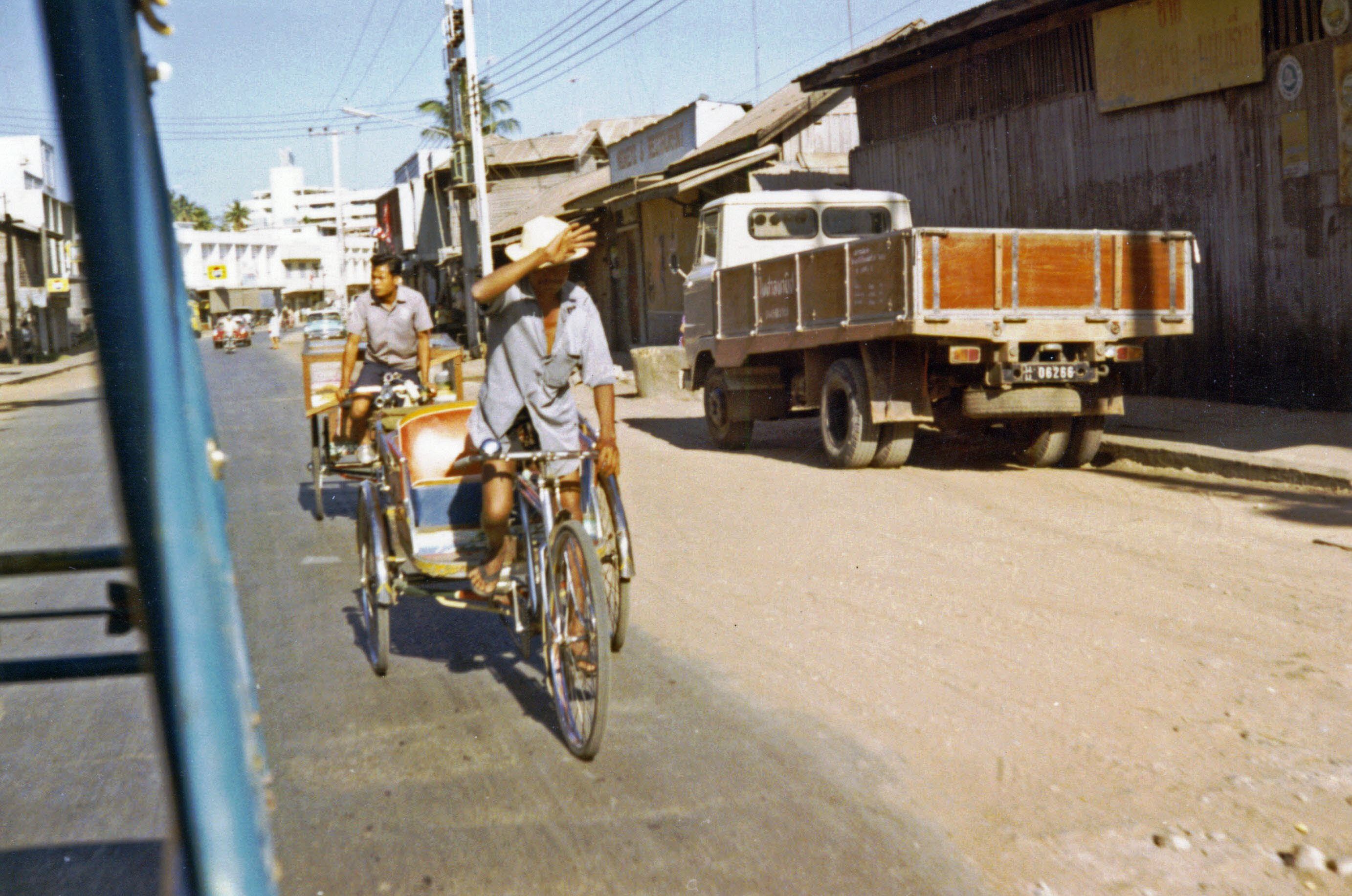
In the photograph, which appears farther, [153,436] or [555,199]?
[555,199]

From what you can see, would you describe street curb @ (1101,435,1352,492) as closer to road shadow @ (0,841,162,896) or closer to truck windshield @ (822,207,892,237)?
truck windshield @ (822,207,892,237)

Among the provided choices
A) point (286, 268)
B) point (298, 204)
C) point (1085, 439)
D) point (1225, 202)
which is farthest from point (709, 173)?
point (298, 204)

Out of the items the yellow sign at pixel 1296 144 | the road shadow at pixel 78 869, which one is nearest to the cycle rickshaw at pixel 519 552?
the road shadow at pixel 78 869

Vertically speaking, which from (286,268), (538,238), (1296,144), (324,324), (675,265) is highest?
(286,268)

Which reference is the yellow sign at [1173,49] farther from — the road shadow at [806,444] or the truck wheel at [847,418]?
the truck wheel at [847,418]

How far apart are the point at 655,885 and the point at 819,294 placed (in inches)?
324

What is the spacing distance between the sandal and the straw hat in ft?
3.57

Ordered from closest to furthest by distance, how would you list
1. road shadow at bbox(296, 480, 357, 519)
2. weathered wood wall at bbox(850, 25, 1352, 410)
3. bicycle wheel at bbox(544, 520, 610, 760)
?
bicycle wheel at bbox(544, 520, 610, 760)
road shadow at bbox(296, 480, 357, 519)
weathered wood wall at bbox(850, 25, 1352, 410)

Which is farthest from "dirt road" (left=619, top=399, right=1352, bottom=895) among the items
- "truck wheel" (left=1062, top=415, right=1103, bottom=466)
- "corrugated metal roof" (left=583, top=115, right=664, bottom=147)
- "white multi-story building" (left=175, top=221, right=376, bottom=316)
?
"white multi-story building" (left=175, top=221, right=376, bottom=316)

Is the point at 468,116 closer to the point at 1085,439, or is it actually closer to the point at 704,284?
the point at 704,284

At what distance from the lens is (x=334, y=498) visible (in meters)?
10.8

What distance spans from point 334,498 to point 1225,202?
904 centimetres

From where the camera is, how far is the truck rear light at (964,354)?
31.5 feet

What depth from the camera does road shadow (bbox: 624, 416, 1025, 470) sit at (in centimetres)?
1125
